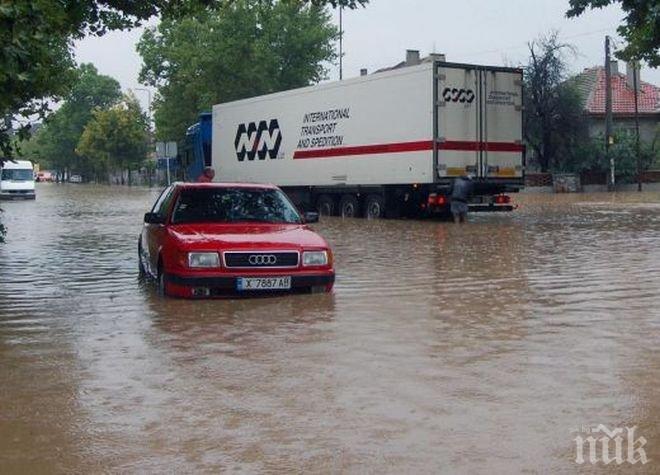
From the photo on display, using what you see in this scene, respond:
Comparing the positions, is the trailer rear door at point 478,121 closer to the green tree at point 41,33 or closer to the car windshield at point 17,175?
the green tree at point 41,33

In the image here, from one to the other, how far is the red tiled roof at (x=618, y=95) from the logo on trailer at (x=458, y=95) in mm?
32941

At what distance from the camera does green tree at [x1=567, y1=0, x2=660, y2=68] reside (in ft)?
62.3

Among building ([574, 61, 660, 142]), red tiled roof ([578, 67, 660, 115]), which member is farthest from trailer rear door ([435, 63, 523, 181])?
red tiled roof ([578, 67, 660, 115])

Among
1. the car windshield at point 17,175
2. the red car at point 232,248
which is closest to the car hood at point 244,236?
the red car at point 232,248

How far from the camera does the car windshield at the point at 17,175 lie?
154 ft

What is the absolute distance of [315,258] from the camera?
398 inches

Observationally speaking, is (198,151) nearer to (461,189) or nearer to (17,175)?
(461,189)

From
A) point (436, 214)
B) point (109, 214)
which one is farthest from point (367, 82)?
point (109, 214)

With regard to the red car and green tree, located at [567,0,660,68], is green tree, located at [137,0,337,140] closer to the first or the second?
green tree, located at [567,0,660,68]

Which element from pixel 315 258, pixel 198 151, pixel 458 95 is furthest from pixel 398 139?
pixel 315 258

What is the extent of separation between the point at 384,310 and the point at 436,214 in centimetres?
1744

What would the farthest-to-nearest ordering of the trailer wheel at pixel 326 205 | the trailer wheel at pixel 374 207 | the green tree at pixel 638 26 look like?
the trailer wheel at pixel 326 205 < the trailer wheel at pixel 374 207 < the green tree at pixel 638 26

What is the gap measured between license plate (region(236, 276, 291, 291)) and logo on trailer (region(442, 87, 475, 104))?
14680 mm

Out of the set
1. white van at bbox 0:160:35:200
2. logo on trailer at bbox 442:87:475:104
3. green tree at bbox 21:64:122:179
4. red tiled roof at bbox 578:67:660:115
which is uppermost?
green tree at bbox 21:64:122:179
